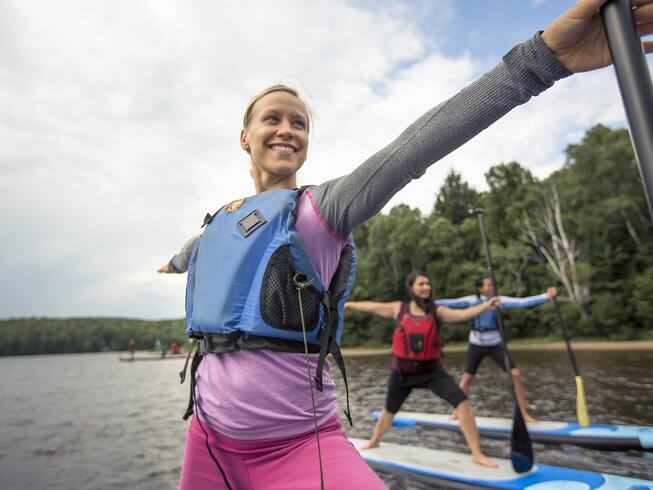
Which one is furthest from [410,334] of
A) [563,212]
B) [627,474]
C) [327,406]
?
[563,212]

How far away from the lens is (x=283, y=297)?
1267 mm

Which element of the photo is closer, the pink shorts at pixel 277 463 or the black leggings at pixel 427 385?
the pink shorts at pixel 277 463

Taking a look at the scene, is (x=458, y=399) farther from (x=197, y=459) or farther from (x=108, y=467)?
(x=108, y=467)

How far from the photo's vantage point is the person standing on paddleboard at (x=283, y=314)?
3.28 feet

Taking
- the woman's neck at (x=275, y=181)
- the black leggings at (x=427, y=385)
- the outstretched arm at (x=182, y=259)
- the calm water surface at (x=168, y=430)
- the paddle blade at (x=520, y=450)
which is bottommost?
the calm water surface at (x=168, y=430)

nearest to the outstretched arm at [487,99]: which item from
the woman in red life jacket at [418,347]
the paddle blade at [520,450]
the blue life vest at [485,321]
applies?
the woman in red life jacket at [418,347]

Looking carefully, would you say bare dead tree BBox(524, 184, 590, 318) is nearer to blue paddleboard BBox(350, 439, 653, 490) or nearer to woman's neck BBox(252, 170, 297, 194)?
blue paddleboard BBox(350, 439, 653, 490)

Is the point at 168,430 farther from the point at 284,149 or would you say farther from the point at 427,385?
the point at 284,149

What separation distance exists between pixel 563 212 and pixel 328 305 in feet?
115

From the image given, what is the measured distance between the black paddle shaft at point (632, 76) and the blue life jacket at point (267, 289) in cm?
82

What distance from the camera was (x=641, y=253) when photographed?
89.4ft

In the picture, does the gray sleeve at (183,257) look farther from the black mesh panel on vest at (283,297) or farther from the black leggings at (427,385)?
the black leggings at (427,385)

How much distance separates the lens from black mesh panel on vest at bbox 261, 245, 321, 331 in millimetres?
1264

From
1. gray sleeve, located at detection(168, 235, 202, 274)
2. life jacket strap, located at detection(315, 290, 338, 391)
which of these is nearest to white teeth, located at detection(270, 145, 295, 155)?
life jacket strap, located at detection(315, 290, 338, 391)
